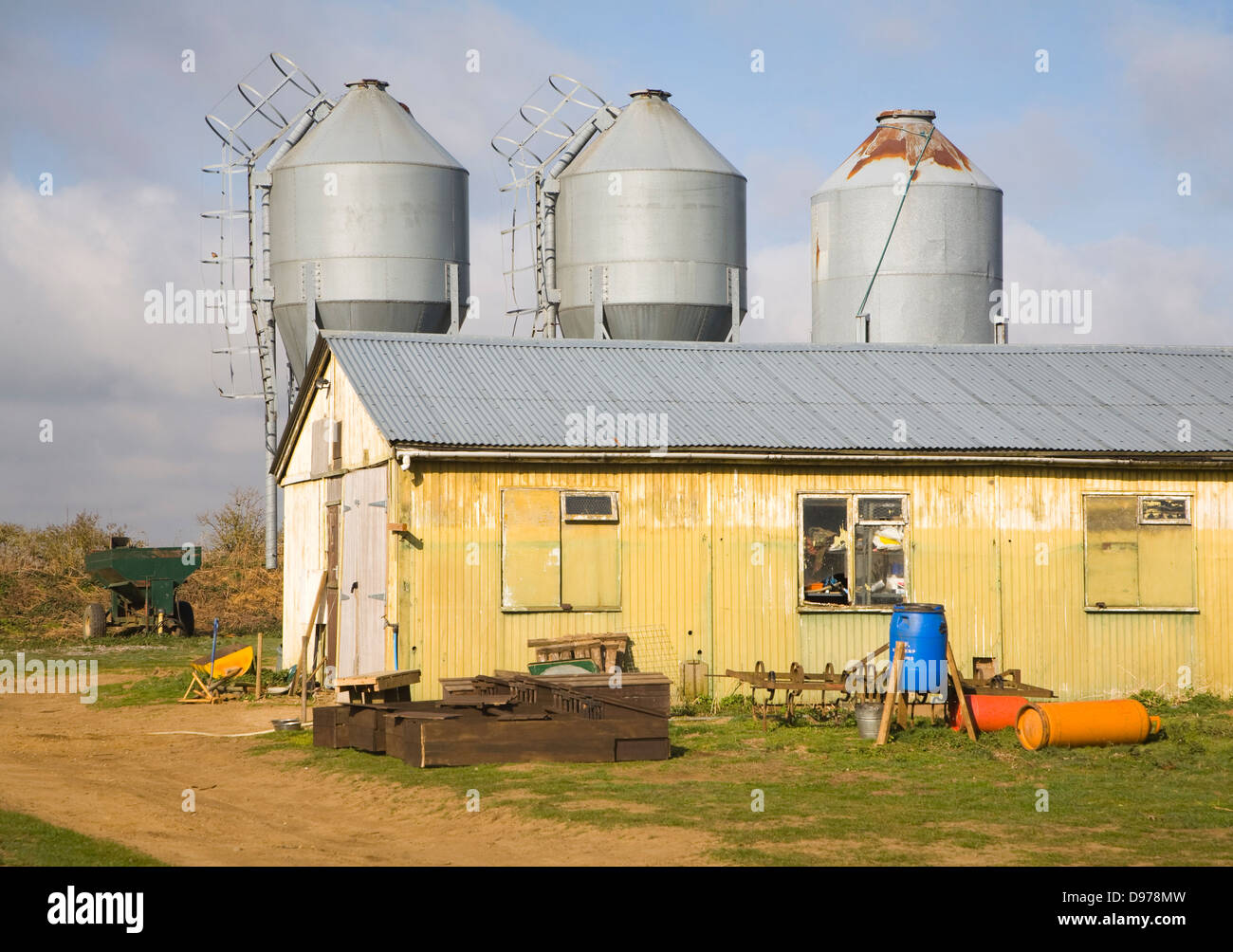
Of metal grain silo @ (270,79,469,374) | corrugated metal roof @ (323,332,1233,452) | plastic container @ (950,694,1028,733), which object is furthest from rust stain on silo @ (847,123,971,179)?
plastic container @ (950,694,1028,733)

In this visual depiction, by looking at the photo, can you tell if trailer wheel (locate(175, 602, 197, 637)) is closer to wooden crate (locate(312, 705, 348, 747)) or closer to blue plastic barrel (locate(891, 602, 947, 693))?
wooden crate (locate(312, 705, 348, 747))

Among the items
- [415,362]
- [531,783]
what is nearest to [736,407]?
[415,362]

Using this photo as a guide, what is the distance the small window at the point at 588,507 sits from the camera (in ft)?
62.2

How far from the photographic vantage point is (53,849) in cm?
1077

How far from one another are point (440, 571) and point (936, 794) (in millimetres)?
7670

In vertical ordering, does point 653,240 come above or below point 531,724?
above

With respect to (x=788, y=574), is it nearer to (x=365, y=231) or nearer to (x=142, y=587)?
(x=365, y=231)

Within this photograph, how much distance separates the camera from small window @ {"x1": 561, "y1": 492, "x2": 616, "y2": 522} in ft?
62.2

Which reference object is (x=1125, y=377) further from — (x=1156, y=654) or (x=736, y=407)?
(x=736, y=407)

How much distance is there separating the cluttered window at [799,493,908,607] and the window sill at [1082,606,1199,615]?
2679 millimetres

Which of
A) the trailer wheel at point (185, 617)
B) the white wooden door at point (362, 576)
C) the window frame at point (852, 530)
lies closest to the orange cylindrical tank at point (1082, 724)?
the window frame at point (852, 530)

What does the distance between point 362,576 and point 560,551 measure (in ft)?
9.65

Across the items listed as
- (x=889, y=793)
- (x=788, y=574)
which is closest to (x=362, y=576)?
(x=788, y=574)

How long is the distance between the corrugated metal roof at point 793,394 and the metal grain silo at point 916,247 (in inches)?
214
